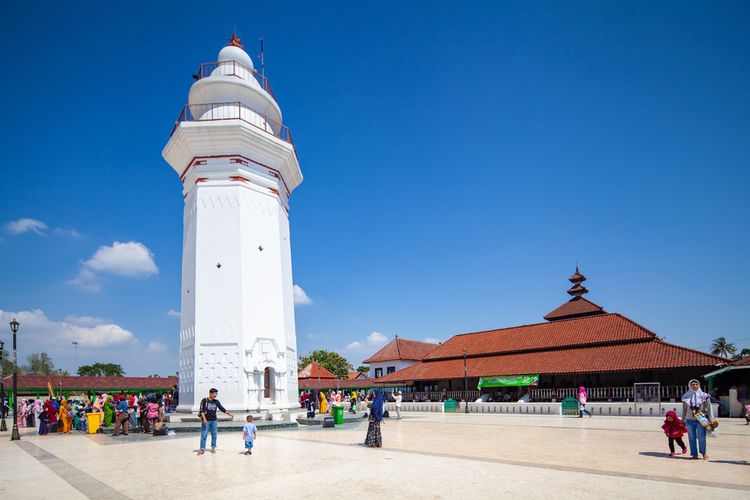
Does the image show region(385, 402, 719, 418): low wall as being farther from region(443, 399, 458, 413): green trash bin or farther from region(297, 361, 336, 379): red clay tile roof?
region(297, 361, 336, 379): red clay tile roof

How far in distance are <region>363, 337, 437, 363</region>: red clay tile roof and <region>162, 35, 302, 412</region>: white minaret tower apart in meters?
26.0

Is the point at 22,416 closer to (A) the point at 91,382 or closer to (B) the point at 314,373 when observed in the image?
(A) the point at 91,382

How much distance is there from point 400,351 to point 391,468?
133ft

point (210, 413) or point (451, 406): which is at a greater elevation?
point (210, 413)

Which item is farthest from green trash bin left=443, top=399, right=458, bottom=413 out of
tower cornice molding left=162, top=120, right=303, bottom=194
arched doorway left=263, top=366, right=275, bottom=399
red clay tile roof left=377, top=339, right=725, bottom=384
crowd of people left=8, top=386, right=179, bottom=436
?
tower cornice molding left=162, top=120, right=303, bottom=194

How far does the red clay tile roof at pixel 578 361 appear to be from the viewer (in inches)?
949

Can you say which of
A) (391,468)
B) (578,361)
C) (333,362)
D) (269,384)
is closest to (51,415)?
(269,384)

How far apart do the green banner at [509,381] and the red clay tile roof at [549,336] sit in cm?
321

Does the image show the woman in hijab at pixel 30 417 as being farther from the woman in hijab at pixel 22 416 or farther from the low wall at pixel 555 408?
the low wall at pixel 555 408

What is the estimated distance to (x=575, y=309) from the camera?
4050 centimetres

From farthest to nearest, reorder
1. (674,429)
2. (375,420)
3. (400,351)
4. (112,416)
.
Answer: (400,351) → (112,416) → (375,420) → (674,429)

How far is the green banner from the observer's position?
28.7 m

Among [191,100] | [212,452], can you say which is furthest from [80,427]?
[191,100]

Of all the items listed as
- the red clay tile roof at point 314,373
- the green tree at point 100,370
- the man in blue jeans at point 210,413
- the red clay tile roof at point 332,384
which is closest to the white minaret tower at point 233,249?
the man in blue jeans at point 210,413
